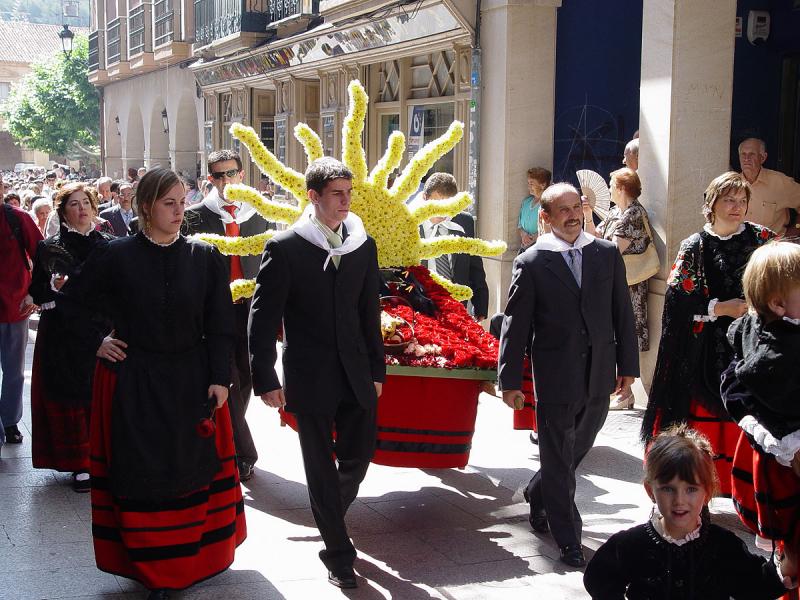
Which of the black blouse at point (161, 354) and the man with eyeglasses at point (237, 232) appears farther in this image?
the man with eyeglasses at point (237, 232)

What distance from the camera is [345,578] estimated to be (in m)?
5.14

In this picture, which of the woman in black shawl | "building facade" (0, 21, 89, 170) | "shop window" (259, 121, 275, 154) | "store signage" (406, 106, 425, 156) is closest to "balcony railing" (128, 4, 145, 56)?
"shop window" (259, 121, 275, 154)

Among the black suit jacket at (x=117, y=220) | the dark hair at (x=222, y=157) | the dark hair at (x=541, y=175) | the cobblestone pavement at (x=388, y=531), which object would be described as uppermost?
the dark hair at (x=222, y=157)

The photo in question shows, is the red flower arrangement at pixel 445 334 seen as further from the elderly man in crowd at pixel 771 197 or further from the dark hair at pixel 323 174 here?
the elderly man in crowd at pixel 771 197

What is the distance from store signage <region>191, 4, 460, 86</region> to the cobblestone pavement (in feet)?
21.0

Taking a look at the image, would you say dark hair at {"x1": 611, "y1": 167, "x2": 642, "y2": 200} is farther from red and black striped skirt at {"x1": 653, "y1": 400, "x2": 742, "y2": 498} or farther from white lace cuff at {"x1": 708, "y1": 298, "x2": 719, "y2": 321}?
red and black striped skirt at {"x1": 653, "y1": 400, "x2": 742, "y2": 498}

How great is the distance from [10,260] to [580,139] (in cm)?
616

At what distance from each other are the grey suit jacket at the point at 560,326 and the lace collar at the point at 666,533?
1.90 meters

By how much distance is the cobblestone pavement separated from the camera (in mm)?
5152

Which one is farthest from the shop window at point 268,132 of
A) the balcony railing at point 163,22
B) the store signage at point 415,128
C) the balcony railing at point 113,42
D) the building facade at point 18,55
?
the building facade at point 18,55

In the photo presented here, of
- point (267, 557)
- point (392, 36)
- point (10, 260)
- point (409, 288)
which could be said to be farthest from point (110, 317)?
point (392, 36)

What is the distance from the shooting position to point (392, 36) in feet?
46.3

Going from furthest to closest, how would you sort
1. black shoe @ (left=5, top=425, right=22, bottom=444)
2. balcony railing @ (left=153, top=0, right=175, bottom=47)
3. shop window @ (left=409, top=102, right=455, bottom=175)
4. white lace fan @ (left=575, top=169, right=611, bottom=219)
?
balcony railing @ (left=153, top=0, right=175, bottom=47) → shop window @ (left=409, top=102, right=455, bottom=175) → white lace fan @ (left=575, top=169, right=611, bottom=219) → black shoe @ (left=5, top=425, right=22, bottom=444)

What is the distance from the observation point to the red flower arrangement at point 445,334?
19.6 ft
